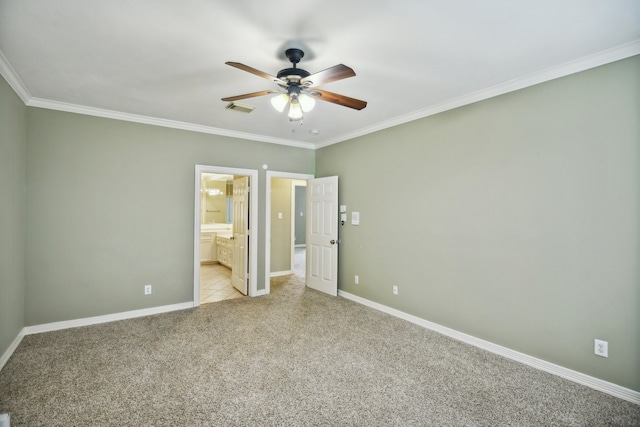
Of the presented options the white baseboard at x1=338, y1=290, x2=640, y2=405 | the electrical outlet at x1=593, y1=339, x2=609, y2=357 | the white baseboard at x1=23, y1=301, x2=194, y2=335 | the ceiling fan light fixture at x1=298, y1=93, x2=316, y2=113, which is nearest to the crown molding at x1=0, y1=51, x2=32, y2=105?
the ceiling fan light fixture at x1=298, y1=93, x2=316, y2=113

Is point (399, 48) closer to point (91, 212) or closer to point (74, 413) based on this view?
point (74, 413)

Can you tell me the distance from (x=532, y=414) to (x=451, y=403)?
54cm

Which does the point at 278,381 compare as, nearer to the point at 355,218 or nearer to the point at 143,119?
the point at 355,218

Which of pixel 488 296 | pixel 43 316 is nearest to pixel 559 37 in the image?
pixel 488 296

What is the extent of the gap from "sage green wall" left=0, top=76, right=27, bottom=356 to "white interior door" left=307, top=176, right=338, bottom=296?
379 cm

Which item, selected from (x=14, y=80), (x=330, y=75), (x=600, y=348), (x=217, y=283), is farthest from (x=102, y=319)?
(x=600, y=348)

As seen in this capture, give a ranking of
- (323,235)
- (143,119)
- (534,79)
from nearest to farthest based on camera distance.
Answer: (534,79), (143,119), (323,235)

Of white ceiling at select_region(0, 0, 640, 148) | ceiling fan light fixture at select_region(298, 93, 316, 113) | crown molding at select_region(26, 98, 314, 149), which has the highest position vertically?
white ceiling at select_region(0, 0, 640, 148)

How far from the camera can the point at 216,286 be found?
565 centimetres

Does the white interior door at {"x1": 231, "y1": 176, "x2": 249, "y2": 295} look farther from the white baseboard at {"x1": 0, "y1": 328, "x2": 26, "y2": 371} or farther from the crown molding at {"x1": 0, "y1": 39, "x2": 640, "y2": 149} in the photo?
the white baseboard at {"x1": 0, "y1": 328, "x2": 26, "y2": 371}

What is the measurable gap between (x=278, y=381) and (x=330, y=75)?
96.5 inches

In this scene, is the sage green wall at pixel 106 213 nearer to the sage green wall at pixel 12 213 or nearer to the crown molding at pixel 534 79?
the sage green wall at pixel 12 213

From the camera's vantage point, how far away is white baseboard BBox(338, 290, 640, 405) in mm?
2351

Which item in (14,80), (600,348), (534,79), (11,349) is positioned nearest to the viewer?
(600,348)
